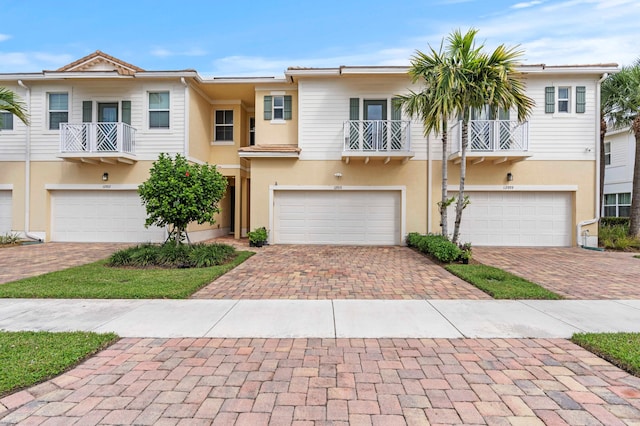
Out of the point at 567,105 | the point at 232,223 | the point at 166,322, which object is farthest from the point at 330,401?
the point at 232,223

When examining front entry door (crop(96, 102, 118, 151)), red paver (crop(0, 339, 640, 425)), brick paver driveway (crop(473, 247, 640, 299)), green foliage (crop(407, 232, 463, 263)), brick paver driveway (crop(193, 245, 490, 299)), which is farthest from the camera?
front entry door (crop(96, 102, 118, 151))

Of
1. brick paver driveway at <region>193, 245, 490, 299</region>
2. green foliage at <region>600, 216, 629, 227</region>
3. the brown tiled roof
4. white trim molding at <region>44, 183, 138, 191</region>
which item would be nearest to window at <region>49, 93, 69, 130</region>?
white trim molding at <region>44, 183, 138, 191</region>

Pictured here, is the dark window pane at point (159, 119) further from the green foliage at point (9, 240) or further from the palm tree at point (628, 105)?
the palm tree at point (628, 105)

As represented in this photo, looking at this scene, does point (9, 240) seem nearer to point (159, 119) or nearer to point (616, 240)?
point (159, 119)

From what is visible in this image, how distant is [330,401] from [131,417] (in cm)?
152

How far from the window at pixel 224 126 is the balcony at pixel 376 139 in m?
6.00

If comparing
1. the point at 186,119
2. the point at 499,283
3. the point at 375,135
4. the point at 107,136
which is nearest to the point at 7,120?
the point at 107,136

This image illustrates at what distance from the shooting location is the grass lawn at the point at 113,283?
5.75 metres

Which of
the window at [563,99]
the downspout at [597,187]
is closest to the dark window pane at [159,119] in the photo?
the window at [563,99]

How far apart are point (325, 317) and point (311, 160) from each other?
9219 millimetres

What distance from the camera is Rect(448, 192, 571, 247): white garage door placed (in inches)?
512

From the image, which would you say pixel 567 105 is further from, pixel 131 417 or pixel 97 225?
pixel 97 225

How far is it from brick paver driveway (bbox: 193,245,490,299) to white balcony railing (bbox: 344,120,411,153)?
13.6 ft

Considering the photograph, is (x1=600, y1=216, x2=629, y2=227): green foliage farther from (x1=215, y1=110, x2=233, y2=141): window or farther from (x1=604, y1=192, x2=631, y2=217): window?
(x1=215, y1=110, x2=233, y2=141): window
